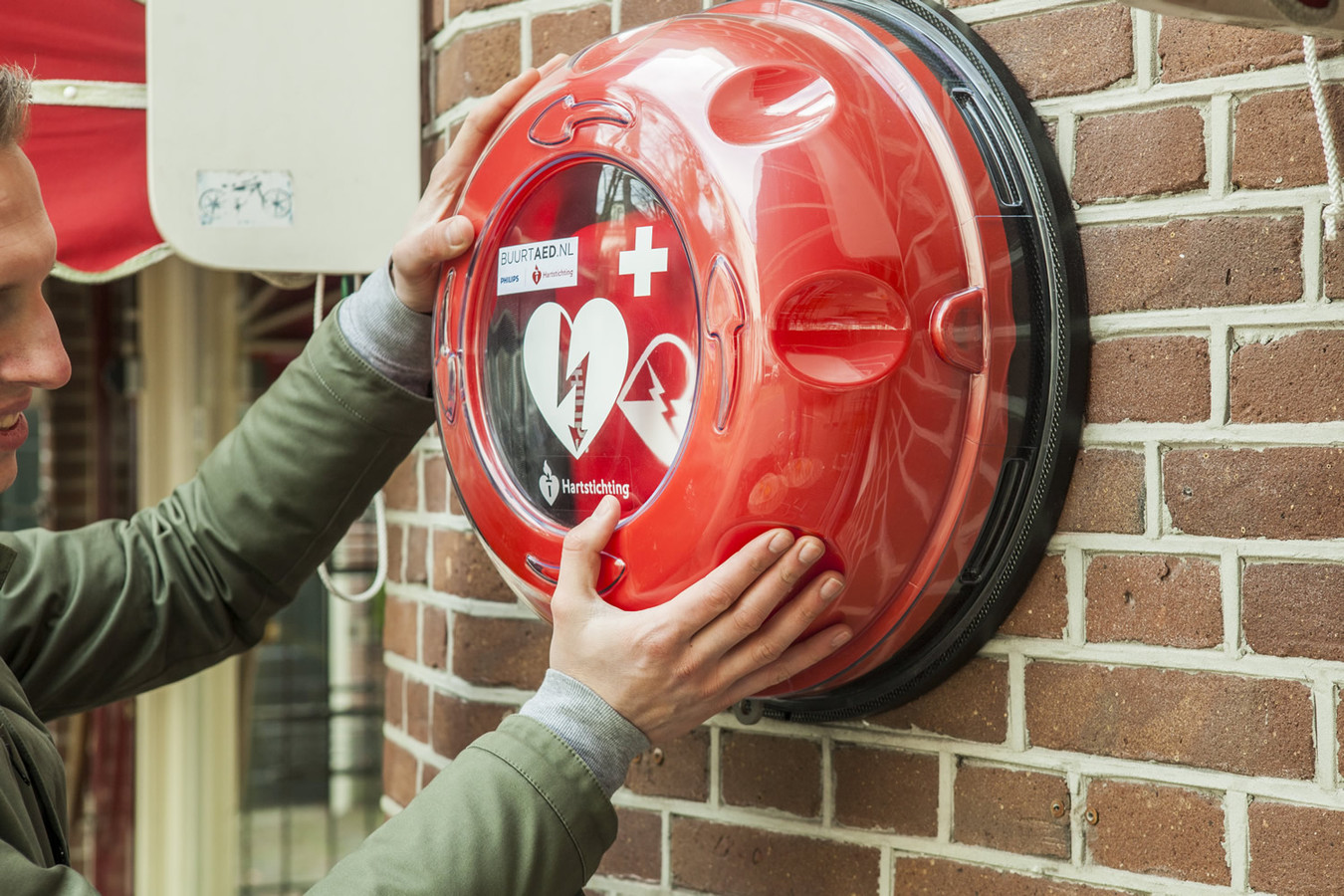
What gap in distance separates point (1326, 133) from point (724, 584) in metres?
0.58

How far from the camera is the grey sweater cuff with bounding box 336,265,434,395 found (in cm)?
130

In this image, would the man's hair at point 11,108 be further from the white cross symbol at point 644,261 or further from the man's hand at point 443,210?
the white cross symbol at point 644,261

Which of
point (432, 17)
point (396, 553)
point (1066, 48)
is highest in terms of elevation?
point (432, 17)

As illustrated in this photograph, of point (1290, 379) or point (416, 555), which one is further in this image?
point (416, 555)

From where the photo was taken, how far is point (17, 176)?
3.70 feet

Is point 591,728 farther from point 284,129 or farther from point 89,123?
point 89,123

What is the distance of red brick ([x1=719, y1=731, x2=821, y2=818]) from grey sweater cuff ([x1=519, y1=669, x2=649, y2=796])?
0.30 meters

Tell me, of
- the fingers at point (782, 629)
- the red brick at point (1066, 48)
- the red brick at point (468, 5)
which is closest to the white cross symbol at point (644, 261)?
the fingers at point (782, 629)

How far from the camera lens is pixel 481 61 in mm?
1469

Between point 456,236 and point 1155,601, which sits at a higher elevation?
point 456,236

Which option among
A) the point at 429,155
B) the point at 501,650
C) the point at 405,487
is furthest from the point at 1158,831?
the point at 429,155

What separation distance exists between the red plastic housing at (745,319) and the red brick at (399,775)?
2.19ft

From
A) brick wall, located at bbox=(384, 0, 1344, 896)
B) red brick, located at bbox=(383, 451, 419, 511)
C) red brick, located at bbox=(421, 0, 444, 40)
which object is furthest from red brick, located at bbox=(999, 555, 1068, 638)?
red brick, located at bbox=(421, 0, 444, 40)

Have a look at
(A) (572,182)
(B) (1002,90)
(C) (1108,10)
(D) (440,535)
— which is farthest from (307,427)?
(C) (1108,10)
